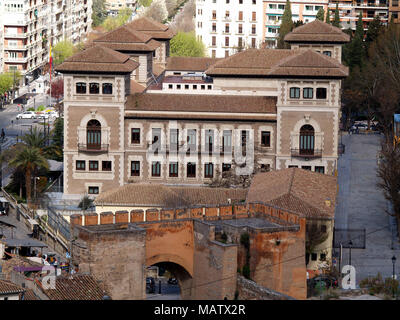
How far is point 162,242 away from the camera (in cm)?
5294

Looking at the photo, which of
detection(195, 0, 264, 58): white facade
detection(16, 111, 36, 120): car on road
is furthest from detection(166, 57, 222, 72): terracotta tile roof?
detection(195, 0, 264, 58): white facade

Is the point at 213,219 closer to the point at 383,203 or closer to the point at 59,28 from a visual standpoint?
the point at 383,203

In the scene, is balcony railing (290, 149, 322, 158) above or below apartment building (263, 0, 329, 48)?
below

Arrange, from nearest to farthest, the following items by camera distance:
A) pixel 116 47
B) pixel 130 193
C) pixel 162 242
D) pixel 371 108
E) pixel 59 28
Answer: pixel 162 242 < pixel 130 193 < pixel 116 47 < pixel 371 108 < pixel 59 28

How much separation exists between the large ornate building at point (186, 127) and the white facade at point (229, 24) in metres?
71.7

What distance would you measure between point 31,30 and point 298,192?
3691 inches

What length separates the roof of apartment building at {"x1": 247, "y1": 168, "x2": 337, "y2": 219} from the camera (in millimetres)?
64438

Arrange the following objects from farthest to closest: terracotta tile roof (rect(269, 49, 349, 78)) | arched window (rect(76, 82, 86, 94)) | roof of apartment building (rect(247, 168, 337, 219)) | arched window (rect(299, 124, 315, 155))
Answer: arched window (rect(76, 82, 86, 94))
arched window (rect(299, 124, 315, 155))
terracotta tile roof (rect(269, 49, 349, 78))
roof of apartment building (rect(247, 168, 337, 219))

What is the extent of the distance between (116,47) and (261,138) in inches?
734

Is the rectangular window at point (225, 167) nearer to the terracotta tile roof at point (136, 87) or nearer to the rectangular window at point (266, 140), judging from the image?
the rectangular window at point (266, 140)

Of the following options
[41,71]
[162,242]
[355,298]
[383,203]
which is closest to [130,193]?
[383,203]

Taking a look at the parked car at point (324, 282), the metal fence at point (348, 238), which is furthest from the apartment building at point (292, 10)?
the parked car at point (324, 282)

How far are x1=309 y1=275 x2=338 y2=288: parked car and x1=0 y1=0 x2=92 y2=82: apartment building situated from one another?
9525cm

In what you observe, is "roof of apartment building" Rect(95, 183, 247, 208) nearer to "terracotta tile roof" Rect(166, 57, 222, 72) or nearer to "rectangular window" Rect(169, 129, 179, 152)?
"rectangular window" Rect(169, 129, 179, 152)
